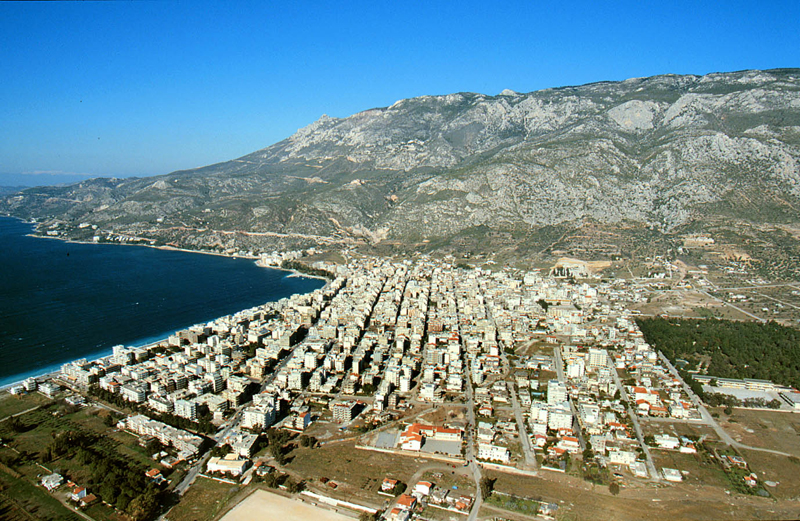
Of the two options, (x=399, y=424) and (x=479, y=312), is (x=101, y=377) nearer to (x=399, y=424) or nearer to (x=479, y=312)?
(x=399, y=424)

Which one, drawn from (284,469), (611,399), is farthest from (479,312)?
(284,469)

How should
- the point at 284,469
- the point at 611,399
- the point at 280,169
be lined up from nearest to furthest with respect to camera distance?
the point at 284,469 → the point at 611,399 → the point at 280,169

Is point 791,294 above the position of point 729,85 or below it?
below

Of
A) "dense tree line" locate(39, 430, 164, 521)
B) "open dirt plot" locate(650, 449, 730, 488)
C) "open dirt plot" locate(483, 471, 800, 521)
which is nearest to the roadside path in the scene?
"open dirt plot" locate(650, 449, 730, 488)

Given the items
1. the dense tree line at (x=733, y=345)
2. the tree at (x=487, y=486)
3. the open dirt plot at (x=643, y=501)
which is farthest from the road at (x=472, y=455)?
the dense tree line at (x=733, y=345)

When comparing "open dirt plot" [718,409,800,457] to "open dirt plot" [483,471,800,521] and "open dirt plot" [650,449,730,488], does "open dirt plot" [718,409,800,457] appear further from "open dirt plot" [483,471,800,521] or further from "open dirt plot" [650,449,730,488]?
"open dirt plot" [483,471,800,521]

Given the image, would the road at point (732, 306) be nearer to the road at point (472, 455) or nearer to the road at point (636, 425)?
the road at point (636, 425)
